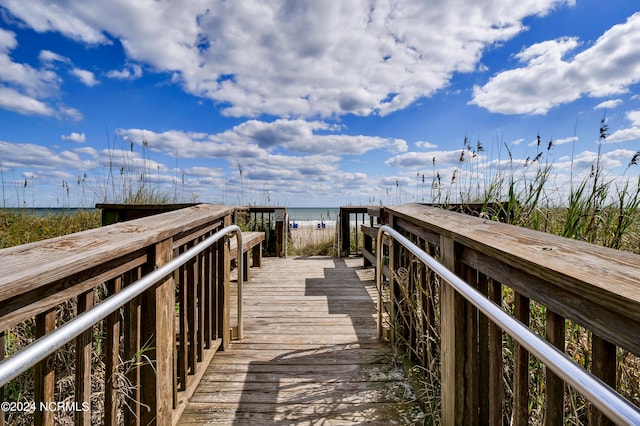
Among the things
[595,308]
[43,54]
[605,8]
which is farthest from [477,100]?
[43,54]

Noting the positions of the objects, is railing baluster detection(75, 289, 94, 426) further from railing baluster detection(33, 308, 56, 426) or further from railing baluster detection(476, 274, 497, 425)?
railing baluster detection(476, 274, 497, 425)

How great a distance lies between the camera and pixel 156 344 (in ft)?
4.40

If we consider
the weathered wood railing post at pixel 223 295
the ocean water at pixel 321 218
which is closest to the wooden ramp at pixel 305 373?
the weathered wood railing post at pixel 223 295

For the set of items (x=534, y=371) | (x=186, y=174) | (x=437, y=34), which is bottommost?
(x=534, y=371)

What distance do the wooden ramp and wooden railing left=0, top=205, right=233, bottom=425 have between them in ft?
0.62

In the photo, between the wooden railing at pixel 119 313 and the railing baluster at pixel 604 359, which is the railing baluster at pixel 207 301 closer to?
the wooden railing at pixel 119 313

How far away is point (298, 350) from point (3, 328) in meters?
2.05

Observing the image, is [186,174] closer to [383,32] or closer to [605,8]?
[383,32]

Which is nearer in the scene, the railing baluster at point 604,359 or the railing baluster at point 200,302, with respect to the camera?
the railing baluster at point 604,359

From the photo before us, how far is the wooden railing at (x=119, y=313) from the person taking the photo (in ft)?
2.48

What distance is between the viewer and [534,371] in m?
1.46

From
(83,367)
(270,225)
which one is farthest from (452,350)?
(270,225)

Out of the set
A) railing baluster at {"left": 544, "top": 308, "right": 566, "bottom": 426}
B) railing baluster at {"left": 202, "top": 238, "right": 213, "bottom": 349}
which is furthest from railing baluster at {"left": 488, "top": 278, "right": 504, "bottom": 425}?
railing baluster at {"left": 202, "top": 238, "right": 213, "bottom": 349}

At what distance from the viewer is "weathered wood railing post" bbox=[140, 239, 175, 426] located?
1.33m
